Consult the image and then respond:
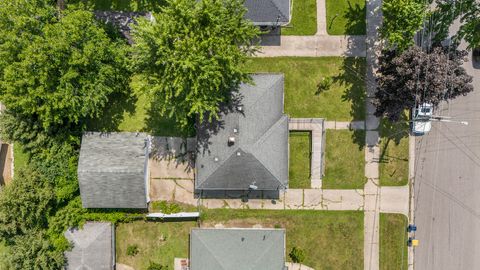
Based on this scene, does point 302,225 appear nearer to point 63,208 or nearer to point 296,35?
point 296,35

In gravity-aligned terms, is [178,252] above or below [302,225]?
below

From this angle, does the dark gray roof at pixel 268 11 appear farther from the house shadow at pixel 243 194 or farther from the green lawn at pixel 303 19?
the house shadow at pixel 243 194

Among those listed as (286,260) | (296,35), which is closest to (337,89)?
(296,35)

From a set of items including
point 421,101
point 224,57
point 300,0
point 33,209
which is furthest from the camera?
point 300,0

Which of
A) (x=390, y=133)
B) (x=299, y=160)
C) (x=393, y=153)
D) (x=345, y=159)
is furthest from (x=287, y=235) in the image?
(x=390, y=133)

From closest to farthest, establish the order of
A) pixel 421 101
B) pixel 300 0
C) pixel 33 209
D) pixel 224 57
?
pixel 224 57
pixel 421 101
pixel 33 209
pixel 300 0

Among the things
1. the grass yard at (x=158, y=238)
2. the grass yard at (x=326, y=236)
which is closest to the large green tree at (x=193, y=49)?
A: the grass yard at (x=158, y=238)

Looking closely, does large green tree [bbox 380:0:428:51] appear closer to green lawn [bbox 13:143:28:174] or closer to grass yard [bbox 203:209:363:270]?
grass yard [bbox 203:209:363:270]

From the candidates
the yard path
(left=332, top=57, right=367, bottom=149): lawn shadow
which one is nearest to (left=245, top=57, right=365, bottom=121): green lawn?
(left=332, top=57, right=367, bottom=149): lawn shadow
